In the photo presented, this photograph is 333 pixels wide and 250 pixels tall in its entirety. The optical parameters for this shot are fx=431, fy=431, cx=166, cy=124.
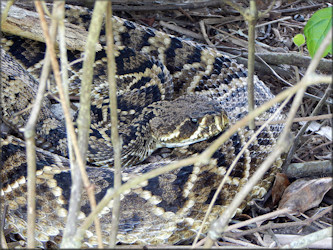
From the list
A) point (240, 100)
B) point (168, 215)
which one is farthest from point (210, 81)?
point (168, 215)

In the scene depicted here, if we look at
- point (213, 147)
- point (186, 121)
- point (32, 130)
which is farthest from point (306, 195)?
point (32, 130)

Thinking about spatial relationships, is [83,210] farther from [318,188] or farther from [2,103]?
[318,188]

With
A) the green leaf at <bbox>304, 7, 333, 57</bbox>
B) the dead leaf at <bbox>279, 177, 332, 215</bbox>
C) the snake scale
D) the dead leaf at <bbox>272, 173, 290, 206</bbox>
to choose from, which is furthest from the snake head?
the green leaf at <bbox>304, 7, 333, 57</bbox>

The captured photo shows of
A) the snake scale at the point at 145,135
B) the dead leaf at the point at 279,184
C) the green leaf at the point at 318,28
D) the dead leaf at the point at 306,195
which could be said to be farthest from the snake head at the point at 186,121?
the green leaf at the point at 318,28

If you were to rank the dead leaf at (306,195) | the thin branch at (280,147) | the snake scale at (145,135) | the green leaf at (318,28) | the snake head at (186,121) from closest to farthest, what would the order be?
the thin branch at (280,147) → the green leaf at (318,28) → the snake scale at (145,135) → the dead leaf at (306,195) → the snake head at (186,121)

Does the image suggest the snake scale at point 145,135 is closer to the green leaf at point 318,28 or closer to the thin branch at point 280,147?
the thin branch at point 280,147

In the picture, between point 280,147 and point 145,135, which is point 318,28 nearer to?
point 280,147
